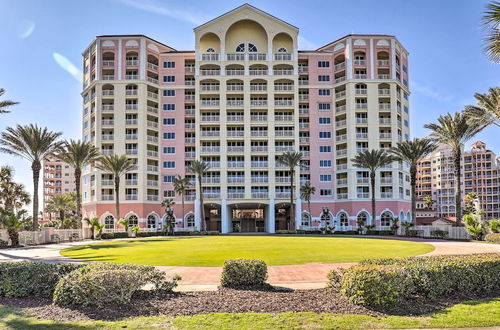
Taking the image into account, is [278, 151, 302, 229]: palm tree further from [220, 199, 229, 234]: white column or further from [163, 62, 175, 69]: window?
[163, 62, 175, 69]: window

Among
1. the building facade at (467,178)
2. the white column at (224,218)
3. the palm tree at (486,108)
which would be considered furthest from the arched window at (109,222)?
the building facade at (467,178)

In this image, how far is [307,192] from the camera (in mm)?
76062

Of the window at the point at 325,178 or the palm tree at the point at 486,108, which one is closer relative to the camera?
the palm tree at the point at 486,108

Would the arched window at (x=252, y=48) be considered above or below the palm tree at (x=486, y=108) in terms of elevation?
above

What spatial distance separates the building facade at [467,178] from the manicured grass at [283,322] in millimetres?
147760

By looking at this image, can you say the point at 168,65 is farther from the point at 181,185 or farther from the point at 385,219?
the point at 385,219

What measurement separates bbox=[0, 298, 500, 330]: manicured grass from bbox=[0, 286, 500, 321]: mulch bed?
41 cm

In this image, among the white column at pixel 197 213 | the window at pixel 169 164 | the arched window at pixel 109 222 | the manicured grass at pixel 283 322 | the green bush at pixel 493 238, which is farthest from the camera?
the window at pixel 169 164

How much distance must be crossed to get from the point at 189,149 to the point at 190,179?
19.2 feet

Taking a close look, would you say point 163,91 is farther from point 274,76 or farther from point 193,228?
point 193,228

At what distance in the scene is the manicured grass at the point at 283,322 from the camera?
350 inches

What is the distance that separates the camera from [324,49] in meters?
85.1

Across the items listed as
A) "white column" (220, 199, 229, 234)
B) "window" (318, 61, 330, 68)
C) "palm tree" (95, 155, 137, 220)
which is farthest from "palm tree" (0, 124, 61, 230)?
"window" (318, 61, 330, 68)

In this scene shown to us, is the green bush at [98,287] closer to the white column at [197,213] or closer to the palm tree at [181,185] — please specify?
the palm tree at [181,185]
